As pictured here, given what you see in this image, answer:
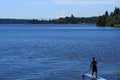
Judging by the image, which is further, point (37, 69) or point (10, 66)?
point (10, 66)

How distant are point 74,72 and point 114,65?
8.84 m

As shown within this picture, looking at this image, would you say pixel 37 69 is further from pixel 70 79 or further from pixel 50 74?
pixel 70 79

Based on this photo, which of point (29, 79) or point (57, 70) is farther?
point (57, 70)

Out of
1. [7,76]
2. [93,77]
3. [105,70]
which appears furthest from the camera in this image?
[105,70]

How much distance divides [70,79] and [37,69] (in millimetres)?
10192

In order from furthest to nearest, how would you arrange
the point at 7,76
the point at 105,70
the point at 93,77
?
the point at 105,70 < the point at 7,76 < the point at 93,77

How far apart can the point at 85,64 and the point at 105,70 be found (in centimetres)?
762

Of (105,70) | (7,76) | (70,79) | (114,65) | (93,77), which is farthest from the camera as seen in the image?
(114,65)

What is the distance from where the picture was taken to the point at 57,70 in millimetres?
53812

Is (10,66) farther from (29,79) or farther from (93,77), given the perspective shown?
(93,77)

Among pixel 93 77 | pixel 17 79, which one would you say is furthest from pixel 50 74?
pixel 93 77

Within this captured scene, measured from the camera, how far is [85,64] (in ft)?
198

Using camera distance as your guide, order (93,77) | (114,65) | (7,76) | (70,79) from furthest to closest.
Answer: (114,65), (7,76), (70,79), (93,77)

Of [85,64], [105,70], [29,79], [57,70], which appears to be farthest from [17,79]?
[85,64]
